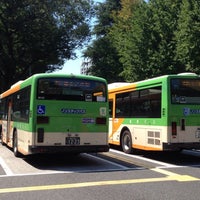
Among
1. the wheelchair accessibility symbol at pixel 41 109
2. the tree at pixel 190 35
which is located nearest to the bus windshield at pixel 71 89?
the wheelchair accessibility symbol at pixel 41 109

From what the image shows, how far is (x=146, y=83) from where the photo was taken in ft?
49.7

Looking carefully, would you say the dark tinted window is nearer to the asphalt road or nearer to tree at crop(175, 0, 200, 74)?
the asphalt road

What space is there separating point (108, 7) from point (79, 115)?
152 ft

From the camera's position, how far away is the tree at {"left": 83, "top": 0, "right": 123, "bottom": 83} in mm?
49625

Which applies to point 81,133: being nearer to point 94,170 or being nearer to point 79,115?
point 79,115

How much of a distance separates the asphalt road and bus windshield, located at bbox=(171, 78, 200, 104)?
1955mm

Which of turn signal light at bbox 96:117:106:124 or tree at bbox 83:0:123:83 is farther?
A: tree at bbox 83:0:123:83

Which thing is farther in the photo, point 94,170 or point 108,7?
point 108,7

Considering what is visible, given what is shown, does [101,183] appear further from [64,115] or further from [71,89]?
[71,89]

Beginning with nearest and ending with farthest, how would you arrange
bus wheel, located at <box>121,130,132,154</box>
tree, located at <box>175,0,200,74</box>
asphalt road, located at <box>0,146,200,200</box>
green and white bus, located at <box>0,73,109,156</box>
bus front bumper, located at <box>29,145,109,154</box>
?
asphalt road, located at <box>0,146,200,200</box>
bus front bumper, located at <box>29,145,109,154</box>
green and white bus, located at <box>0,73,109,156</box>
bus wheel, located at <box>121,130,132,154</box>
tree, located at <box>175,0,200,74</box>

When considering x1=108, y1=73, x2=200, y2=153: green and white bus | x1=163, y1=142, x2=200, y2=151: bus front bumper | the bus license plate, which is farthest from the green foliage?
the bus license plate

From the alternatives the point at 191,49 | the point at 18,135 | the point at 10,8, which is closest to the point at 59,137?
the point at 18,135

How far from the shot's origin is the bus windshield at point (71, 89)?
42.4 ft

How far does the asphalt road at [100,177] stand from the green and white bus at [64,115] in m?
0.65
